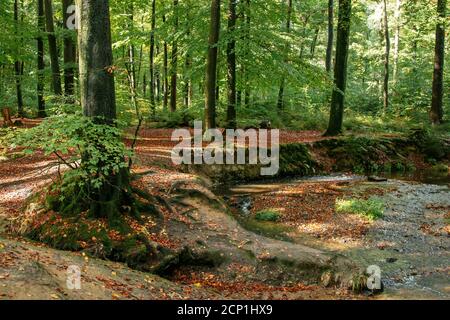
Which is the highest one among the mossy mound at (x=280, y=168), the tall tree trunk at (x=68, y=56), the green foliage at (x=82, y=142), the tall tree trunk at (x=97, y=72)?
the tall tree trunk at (x=68, y=56)

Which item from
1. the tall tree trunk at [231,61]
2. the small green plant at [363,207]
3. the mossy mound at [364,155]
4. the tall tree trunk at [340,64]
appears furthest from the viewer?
the tall tree trunk at [340,64]

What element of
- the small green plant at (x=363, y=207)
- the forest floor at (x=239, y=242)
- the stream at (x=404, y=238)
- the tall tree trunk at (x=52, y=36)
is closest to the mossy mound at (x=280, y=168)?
the stream at (x=404, y=238)

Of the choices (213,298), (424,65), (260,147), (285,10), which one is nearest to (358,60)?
(424,65)

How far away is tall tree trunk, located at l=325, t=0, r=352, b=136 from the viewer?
18203mm

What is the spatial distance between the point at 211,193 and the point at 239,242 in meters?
2.50

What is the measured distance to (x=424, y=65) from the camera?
1259 inches

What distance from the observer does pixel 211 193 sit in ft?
34.9

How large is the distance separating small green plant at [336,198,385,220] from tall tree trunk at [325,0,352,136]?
25.0 feet

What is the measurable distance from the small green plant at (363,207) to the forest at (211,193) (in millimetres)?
83

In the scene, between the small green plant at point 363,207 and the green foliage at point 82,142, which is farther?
the small green plant at point 363,207

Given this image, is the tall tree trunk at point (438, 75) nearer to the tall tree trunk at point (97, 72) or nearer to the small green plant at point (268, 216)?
the small green plant at point (268, 216)

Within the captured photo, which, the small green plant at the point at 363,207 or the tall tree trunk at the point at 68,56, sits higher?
the tall tree trunk at the point at 68,56

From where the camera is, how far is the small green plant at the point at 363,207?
10875 mm

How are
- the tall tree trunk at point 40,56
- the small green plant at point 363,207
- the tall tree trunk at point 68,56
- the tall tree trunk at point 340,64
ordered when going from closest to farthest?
the small green plant at point 363,207 < the tall tree trunk at point 68,56 < the tall tree trunk at point 340,64 < the tall tree trunk at point 40,56
